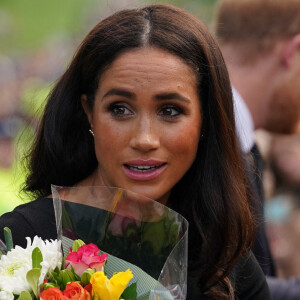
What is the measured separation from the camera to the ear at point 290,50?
14.6ft

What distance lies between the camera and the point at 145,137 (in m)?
2.51

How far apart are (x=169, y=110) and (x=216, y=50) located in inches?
14.5

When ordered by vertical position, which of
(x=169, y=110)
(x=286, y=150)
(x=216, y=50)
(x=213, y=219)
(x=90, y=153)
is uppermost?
(x=216, y=50)

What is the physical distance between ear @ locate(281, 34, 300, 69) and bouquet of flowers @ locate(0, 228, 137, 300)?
268cm

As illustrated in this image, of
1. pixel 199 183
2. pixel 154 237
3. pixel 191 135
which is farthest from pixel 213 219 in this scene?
pixel 154 237

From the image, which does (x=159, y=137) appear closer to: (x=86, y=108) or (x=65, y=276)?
(x=86, y=108)

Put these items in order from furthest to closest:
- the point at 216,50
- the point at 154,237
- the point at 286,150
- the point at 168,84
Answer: the point at 286,150 → the point at 216,50 → the point at 168,84 → the point at 154,237

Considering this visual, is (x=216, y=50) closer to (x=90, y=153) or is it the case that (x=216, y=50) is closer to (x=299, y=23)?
(x=90, y=153)

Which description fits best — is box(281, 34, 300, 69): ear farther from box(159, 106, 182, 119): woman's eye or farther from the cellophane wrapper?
the cellophane wrapper

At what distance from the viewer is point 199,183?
9.60ft

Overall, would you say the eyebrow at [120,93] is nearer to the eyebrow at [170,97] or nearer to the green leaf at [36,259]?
the eyebrow at [170,97]

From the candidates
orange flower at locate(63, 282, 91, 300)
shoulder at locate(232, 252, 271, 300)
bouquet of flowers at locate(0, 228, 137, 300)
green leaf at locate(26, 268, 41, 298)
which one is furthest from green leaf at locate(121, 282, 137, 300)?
shoulder at locate(232, 252, 271, 300)

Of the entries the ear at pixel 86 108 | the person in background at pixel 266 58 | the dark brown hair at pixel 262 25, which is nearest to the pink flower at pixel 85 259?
the ear at pixel 86 108

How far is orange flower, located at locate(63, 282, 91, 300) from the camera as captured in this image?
6.15ft
